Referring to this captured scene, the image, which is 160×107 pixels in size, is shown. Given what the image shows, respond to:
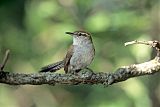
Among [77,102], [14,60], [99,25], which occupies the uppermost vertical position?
[99,25]

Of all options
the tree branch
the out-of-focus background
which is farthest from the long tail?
the out-of-focus background

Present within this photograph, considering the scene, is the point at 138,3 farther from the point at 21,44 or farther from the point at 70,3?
the point at 21,44

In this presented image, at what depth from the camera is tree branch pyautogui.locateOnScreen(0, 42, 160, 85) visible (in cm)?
375

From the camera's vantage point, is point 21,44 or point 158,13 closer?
point 158,13

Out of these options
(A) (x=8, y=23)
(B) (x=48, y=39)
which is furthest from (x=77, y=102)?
(A) (x=8, y=23)

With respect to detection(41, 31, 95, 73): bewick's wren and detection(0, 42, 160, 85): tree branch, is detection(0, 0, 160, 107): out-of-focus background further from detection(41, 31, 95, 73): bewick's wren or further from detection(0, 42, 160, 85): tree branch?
detection(0, 42, 160, 85): tree branch

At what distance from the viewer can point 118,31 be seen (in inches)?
332

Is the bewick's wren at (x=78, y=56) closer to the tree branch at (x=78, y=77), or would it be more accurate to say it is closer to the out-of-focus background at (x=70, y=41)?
the tree branch at (x=78, y=77)

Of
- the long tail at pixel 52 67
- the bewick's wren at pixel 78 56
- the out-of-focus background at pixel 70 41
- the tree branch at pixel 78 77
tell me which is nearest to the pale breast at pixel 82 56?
the bewick's wren at pixel 78 56

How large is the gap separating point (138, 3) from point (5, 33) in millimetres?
2096

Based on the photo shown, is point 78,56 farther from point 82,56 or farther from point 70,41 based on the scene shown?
point 70,41

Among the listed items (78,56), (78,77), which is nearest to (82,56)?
(78,56)

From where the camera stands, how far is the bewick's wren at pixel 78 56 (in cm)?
435

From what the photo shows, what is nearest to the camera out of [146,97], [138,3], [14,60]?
[146,97]
